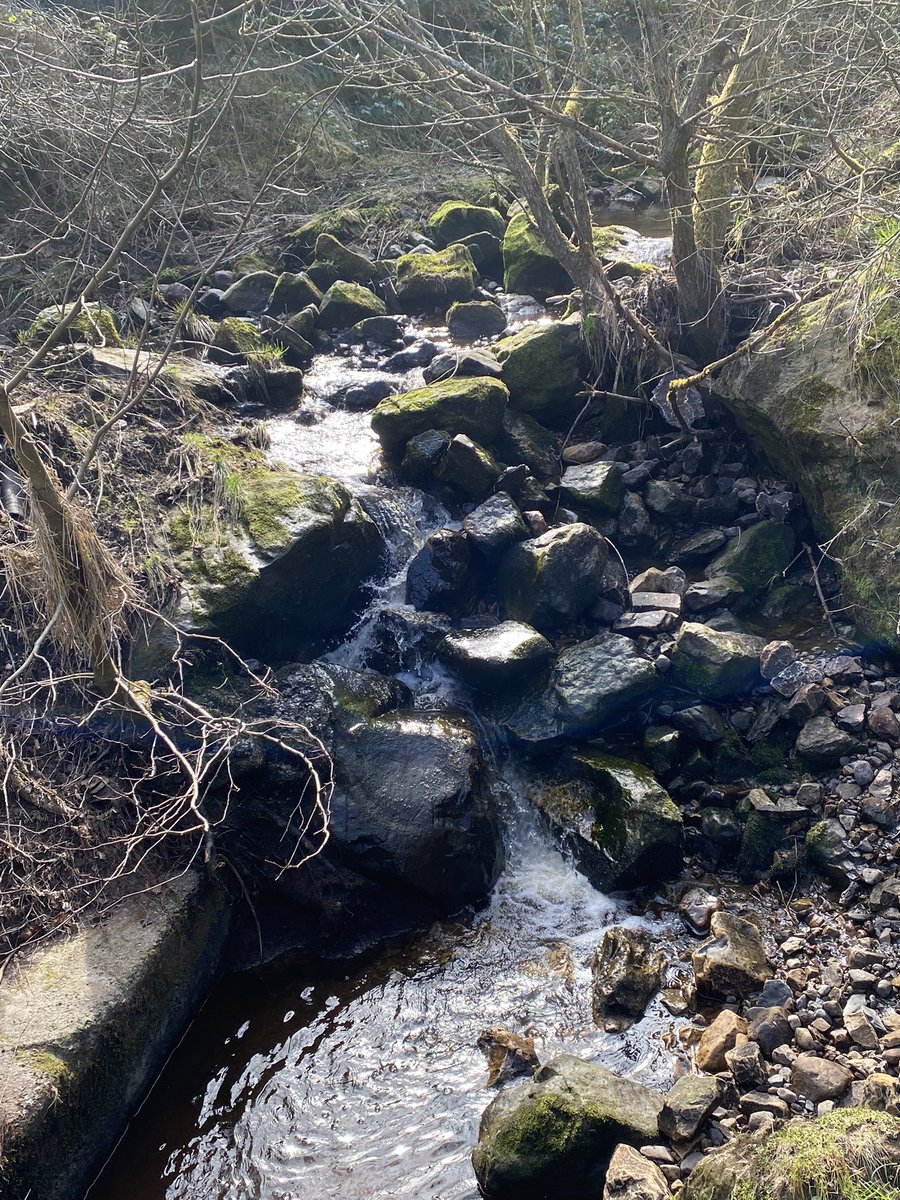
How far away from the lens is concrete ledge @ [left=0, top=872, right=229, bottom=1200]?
3.09m

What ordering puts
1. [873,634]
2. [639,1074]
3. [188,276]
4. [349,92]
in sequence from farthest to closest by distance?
[349,92] < [188,276] < [873,634] < [639,1074]

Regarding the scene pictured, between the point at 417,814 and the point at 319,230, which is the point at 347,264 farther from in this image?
the point at 417,814

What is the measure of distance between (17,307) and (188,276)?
6.82ft

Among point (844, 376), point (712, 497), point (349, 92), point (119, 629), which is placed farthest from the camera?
point (349, 92)

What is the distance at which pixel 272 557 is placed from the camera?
5098mm

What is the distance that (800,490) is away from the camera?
566cm

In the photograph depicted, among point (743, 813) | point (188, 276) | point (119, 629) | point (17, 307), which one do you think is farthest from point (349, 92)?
point (743, 813)

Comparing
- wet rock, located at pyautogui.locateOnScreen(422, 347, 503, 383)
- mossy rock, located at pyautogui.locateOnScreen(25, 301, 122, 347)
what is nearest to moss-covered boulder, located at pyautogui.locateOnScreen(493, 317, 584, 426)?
wet rock, located at pyautogui.locateOnScreen(422, 347, 503, 383)

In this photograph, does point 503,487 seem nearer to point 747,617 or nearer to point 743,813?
point 747,617

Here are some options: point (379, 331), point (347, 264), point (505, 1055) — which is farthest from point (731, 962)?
point (347, 264)

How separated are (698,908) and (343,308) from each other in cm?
657

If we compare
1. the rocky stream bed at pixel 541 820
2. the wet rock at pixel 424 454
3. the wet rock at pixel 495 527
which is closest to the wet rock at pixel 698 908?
the rocky stream bed at pixel 541 820

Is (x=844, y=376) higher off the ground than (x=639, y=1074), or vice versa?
(x=844, y=376)

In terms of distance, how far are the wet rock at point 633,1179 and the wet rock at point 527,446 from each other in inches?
176
